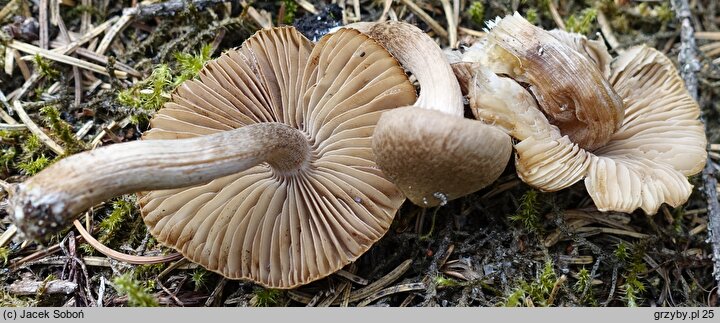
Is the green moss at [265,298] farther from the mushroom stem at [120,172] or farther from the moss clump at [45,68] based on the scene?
the moss clump at [45,68]

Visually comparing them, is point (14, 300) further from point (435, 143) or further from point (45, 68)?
point (435, 143)

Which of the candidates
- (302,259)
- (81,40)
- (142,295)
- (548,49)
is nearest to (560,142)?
(548,49)

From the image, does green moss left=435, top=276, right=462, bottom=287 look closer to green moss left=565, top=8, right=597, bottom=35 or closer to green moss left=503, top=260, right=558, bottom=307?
green moss left=503, top=260, right=558, bottom=307

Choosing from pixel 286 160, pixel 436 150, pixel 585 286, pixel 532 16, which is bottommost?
pixel 585 286

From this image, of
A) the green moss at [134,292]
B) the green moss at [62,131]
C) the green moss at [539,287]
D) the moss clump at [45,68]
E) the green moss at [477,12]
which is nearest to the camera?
the green moss at [134,292]

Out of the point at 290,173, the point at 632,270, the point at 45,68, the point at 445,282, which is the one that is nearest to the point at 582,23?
the point at 632,270

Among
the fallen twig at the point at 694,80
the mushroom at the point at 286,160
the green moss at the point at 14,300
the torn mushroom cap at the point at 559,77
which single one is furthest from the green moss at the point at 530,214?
the green moss at the point at 14,300
